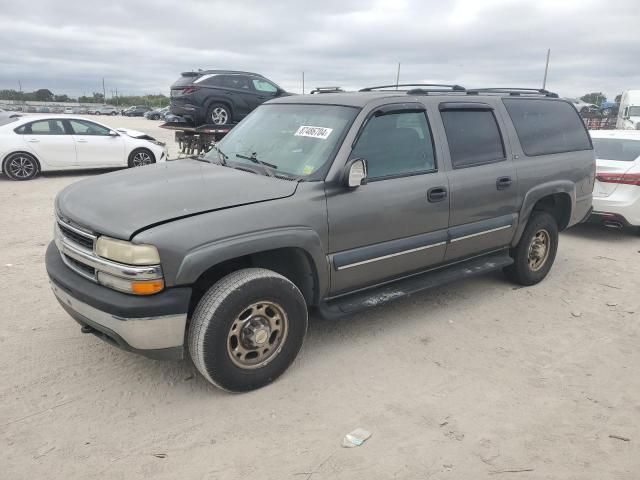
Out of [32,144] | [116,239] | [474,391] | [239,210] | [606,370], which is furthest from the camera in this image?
[32,144]

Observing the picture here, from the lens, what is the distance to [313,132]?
12.5ft

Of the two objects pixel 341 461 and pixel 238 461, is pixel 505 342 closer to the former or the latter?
pixel 341 461

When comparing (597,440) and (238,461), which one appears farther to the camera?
(597,440)

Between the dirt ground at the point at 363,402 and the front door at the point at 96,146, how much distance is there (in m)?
8.00

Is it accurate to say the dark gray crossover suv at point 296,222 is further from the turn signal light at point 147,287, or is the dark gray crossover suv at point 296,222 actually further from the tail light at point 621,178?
the tail light at point 621,178

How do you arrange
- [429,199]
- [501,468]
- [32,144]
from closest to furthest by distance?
[501,468], [429,199], [32,144]

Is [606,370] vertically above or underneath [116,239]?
underneath

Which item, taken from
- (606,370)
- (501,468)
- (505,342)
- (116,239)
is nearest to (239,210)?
(116,239)

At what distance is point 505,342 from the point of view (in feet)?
13.3

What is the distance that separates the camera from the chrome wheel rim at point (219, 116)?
12688mm

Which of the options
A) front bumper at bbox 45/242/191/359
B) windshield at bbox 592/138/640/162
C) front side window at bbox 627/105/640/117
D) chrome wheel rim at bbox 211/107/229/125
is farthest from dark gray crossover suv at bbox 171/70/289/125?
front side window at bbox 627/105/640/117

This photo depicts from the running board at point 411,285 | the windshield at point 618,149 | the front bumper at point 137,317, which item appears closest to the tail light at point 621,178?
the windshield at point 618,149

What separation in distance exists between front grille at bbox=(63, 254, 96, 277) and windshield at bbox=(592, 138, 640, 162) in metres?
7.05

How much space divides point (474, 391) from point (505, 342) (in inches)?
34.3
